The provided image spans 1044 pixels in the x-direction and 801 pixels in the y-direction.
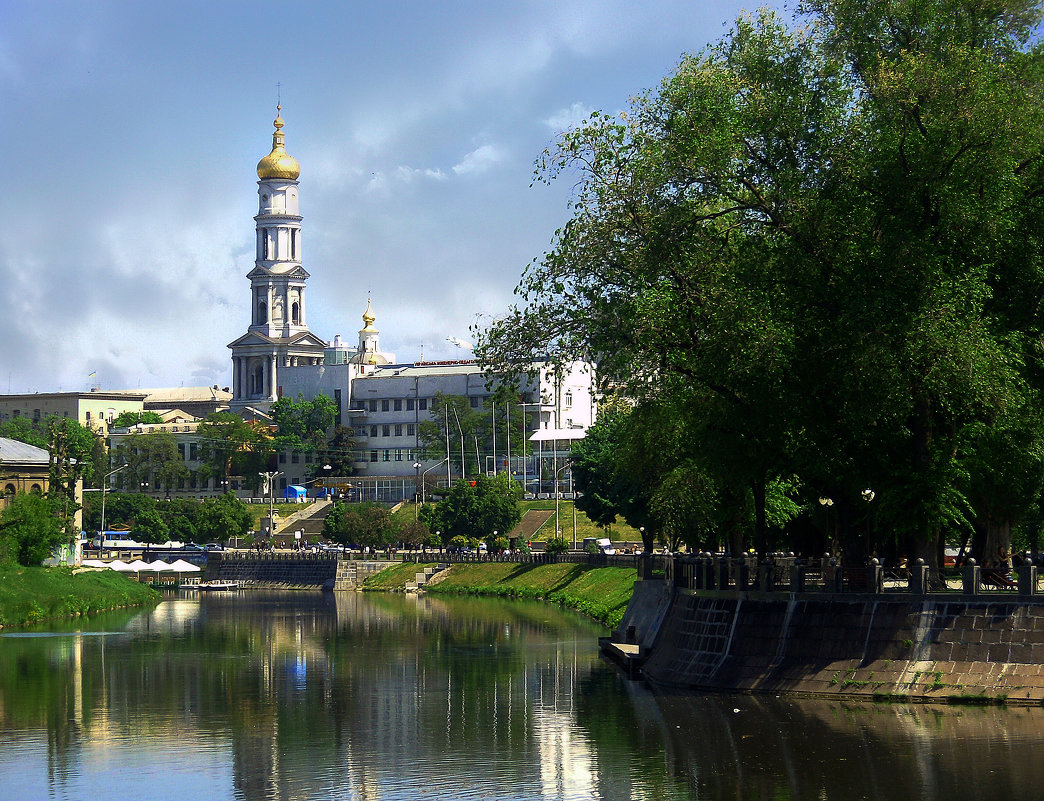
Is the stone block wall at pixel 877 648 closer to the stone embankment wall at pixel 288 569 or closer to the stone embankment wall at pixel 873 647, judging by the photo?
the stone embankment wall at pixel 873 647

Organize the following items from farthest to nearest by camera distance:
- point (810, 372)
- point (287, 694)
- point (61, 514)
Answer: point (61, 514) < point (287, 694) < point (810, 372)

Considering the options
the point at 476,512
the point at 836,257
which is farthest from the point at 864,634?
the point at 476,512

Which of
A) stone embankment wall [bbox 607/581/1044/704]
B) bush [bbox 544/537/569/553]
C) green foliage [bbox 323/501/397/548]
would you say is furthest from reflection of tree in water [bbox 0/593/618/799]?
green foliage [bbox 323/501/397/548]

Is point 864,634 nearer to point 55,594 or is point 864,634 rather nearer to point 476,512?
point 55,594

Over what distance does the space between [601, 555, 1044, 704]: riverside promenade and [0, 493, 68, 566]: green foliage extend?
56.7 metres

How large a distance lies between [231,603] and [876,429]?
265ft

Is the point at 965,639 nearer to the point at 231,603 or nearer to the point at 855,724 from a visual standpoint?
the point at 855,724

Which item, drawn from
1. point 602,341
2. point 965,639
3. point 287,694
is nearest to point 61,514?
point 287,694

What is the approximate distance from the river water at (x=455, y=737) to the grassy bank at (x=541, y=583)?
99.6 feet

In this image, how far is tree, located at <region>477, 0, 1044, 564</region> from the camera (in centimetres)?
4347

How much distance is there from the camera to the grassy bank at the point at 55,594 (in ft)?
289

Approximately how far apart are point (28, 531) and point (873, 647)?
66.6 metres

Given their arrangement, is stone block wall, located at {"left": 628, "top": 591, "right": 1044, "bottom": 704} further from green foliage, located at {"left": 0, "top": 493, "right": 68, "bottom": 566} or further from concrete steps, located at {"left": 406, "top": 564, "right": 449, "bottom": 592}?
concrete steps, located at {"left": 406, "top": 564, "right": 449, "bottom": 592}

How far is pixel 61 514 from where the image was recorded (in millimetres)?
110375
